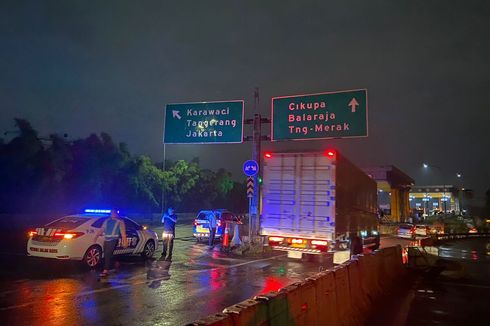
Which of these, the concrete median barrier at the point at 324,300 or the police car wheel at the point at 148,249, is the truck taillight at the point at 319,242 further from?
the police car wheel at the point at 148,249

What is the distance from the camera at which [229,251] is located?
1773 cm

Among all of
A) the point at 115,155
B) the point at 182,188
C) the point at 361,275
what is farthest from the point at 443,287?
the point at 182,188

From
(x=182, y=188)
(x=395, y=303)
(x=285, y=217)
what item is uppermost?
(x=182, y=188)

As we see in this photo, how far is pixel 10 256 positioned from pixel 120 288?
638 cm

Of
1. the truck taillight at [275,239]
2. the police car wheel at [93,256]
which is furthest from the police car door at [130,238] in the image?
the truck taillight at [275,239]

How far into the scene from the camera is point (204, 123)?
20453 millimetres

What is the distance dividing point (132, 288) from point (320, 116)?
1202cm

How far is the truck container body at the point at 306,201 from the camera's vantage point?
1308cm

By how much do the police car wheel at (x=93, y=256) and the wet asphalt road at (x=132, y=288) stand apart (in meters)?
0.25

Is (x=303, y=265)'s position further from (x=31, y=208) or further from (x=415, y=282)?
(x=31, y=208)

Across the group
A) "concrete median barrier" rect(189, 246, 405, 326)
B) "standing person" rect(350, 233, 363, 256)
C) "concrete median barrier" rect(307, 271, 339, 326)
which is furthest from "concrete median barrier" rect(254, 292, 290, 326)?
"standing person" rect(350, 233, 363, 256)

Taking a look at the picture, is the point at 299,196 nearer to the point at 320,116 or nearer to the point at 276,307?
the point at 320,116

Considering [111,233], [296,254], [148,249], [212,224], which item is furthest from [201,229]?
[111,233]

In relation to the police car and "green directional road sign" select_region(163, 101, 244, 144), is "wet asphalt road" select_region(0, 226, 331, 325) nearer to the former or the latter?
the police car
